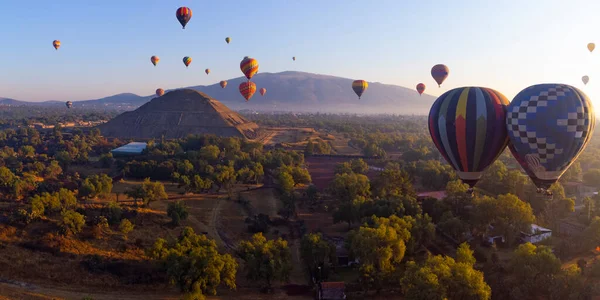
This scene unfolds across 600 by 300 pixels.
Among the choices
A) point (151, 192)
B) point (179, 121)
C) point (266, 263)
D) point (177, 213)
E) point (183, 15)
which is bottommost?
point (266, 263)

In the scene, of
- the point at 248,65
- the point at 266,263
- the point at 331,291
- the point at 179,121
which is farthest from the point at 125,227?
the point at 179,121

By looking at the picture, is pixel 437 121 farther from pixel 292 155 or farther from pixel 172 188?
pixel 292 155

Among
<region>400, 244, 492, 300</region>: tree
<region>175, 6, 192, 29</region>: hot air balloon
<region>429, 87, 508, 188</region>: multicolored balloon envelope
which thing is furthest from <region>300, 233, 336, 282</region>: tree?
<region>175, 6, 192, 29</region>: hot air balloon

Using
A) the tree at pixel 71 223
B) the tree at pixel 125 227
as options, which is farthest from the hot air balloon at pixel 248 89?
the tree at pixel 71 223

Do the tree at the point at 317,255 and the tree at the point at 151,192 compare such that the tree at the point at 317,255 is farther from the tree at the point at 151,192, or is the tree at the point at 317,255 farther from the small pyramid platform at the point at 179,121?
the small pyramid platform at the point at 179,121

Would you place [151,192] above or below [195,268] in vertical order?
above

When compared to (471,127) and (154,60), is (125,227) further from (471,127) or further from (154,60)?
(154,60)

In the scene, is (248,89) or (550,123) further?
(248,89)
